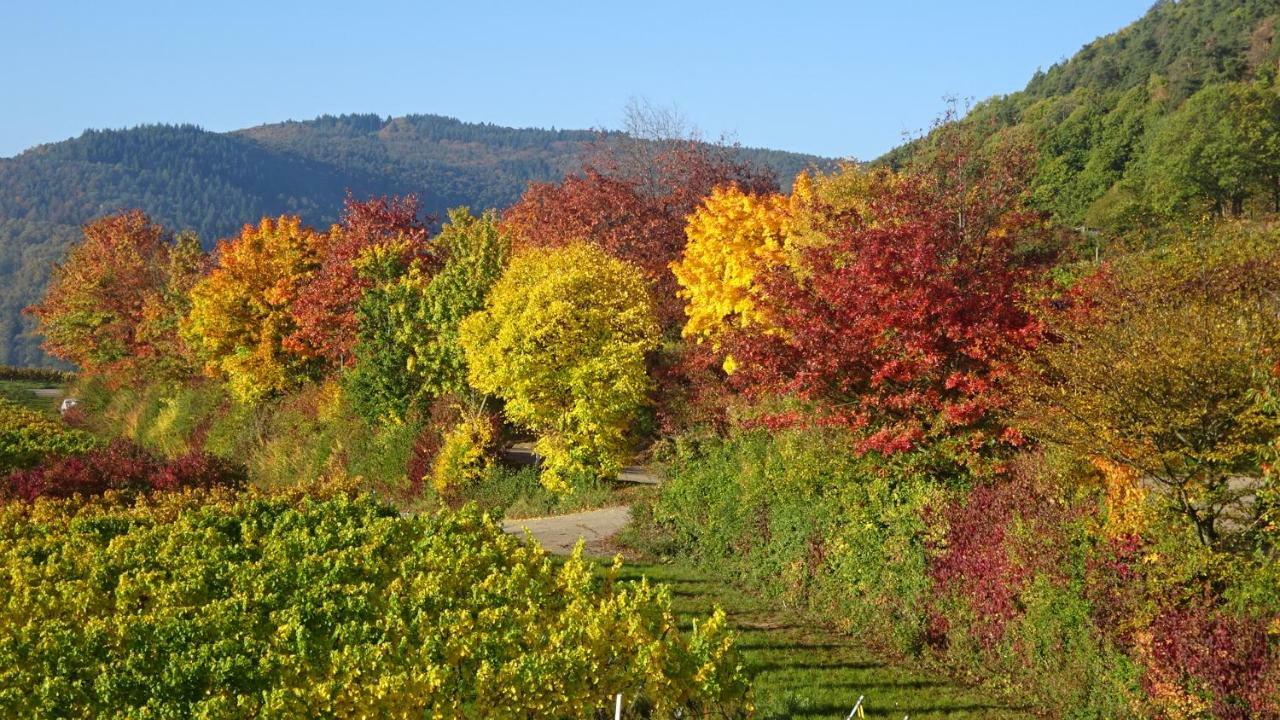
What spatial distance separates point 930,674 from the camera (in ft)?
43.6

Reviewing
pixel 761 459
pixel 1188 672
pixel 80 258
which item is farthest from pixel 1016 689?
pixel 80 258

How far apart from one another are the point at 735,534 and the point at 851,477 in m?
3.20

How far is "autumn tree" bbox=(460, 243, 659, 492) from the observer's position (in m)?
24.3

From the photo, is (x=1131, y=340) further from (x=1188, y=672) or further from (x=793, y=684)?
(x=793, y=684)

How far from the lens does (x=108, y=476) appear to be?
18906 millimetres

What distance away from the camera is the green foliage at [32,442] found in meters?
21.2

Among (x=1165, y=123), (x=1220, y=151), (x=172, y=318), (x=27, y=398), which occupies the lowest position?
(x=27, y=398)

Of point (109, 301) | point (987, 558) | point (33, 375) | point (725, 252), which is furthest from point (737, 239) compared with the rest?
point (33, 375)

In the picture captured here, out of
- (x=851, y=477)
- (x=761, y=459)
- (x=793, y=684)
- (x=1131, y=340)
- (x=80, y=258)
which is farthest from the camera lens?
(x=80, y=258)

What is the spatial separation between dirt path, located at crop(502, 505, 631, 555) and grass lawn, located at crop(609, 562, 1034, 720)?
4.53 m

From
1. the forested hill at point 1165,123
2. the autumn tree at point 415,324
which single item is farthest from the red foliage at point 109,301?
the forested hill at point 1165,123

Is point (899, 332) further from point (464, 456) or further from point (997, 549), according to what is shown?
point (464, 456)

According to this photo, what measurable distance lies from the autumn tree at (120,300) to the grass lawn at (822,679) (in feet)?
121

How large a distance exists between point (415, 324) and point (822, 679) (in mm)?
20042
